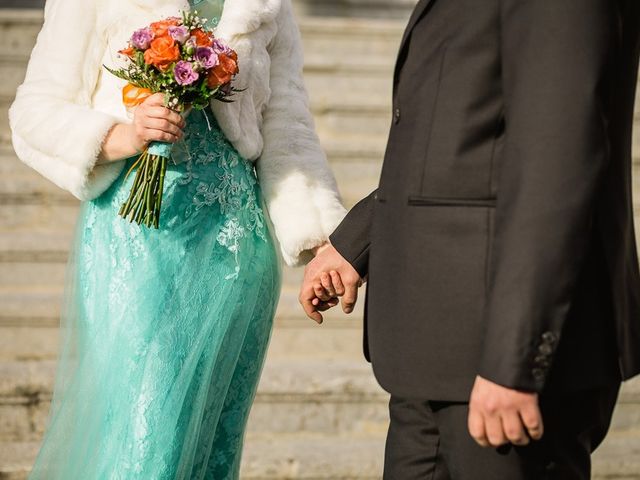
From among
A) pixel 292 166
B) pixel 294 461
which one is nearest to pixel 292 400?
pixel 294 461

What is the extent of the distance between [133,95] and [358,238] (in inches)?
28.1

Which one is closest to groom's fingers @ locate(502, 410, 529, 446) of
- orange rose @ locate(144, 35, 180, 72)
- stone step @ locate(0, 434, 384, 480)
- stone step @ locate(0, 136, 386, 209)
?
orange rose @ locate(144, 35, 180, 72)

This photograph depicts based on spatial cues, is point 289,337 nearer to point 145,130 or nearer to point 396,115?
point 145,130

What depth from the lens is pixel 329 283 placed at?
224 cm

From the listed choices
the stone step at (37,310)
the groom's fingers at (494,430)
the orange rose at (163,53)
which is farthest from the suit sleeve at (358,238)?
the stone step at (37,310)

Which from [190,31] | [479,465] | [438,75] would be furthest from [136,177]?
[479,465]

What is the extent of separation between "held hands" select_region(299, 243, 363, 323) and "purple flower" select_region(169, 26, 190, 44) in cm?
62

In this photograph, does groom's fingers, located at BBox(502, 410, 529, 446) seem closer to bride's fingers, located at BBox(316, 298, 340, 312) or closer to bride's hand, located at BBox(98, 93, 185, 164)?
bride's fingers, located at BBox(316, 298, 340, 312)

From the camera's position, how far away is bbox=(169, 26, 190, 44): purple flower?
2252 millimetres

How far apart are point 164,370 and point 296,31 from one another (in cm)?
110

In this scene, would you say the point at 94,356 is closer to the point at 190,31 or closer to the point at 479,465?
the point at 190,31

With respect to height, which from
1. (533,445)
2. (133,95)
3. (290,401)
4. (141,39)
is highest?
(141,39)

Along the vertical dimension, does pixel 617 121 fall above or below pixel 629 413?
above

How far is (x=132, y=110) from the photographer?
95.9 inches
